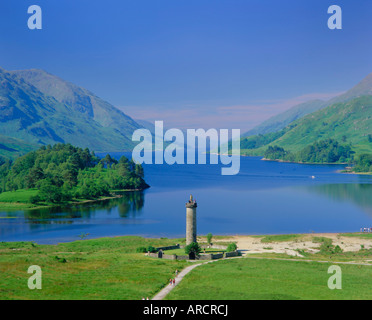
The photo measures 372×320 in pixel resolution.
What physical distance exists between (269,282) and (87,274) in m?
26.8

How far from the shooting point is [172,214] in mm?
156875

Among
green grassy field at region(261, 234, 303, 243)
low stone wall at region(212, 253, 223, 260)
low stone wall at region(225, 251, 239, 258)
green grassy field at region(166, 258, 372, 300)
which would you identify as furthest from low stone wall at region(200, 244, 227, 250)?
green grassy field at region(166, 258, 372, 300)

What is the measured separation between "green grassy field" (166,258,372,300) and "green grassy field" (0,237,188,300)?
5.05m

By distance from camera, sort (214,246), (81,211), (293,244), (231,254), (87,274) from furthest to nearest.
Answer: (81,211), (293,244), (214,246), (231,254), (87,274)

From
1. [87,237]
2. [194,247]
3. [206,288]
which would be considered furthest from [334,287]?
[87,237]

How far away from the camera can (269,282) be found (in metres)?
58.7

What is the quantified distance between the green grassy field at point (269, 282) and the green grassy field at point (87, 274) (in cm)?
505

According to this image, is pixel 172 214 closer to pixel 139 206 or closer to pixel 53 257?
pixel 139 206

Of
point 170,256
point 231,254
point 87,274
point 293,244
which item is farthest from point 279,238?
point 87,274

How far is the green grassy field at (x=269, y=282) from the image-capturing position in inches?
2047

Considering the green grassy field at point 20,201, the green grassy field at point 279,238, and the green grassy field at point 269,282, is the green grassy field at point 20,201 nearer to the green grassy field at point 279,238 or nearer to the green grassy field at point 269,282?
the green grassy field at point 279,238

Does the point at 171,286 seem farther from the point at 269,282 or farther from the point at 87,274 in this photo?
the point at 87,274

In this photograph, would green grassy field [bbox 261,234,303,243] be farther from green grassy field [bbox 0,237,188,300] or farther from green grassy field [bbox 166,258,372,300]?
green grassy field [bbox 0,237,188,300]
